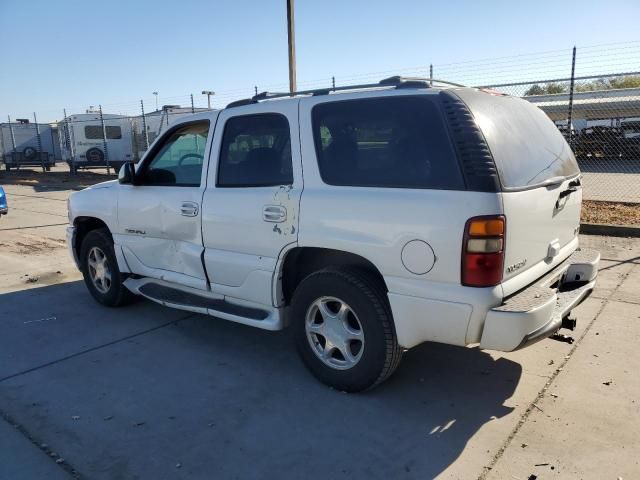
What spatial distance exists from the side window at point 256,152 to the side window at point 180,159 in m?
0.30

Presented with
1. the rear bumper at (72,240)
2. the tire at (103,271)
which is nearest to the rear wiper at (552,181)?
the tire at (103,271)

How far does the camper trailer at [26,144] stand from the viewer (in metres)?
26.1

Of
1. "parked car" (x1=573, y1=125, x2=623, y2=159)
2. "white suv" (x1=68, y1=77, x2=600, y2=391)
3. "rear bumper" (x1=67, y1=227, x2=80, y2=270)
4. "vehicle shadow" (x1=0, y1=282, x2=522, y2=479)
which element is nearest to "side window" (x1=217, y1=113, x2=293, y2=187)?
"white suv" (x1=68, y1=77, x2=600, y2=391)

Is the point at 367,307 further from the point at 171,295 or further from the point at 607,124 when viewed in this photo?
the point at 607,124

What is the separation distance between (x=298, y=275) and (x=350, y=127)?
1170 millimetres

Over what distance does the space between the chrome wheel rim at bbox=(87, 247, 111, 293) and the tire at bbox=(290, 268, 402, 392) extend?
8.57ft

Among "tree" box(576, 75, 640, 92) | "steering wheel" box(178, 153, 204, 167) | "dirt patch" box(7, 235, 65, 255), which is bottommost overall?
"dirt patch" box(7, 235, 65, 255)

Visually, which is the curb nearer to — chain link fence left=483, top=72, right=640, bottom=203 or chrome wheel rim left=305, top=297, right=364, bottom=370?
chain link fence left=483, top=72, right=640, bottom=203

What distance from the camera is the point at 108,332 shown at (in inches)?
184

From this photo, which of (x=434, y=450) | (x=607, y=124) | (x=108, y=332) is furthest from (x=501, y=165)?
(x=607, y=124)

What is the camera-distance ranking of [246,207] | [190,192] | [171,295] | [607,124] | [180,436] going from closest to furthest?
[180,436]
[246,207]
[190,192]
[171,295]
[607,124]

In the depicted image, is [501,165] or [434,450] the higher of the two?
[501,165]

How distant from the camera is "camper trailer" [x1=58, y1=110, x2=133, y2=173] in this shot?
21.9 m

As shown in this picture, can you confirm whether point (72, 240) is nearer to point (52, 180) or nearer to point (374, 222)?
point (374, 222)
